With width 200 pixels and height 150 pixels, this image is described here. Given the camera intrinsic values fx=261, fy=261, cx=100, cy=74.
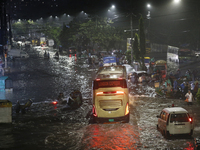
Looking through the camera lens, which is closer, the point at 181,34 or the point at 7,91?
the point at 7,91

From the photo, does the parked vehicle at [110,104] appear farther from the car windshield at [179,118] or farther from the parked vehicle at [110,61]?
the parked vehicle at [110,61]

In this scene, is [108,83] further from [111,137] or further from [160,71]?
[160,71]

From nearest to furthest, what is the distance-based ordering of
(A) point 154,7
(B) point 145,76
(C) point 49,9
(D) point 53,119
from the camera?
1. (D) point 53,119
2. (B) point 145,76
3. (A) point 154,7
4. (C) point 49,9

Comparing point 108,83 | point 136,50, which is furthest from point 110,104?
point 136,50

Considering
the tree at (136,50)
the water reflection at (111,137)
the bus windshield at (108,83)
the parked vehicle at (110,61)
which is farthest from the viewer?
the tree at (136,50)

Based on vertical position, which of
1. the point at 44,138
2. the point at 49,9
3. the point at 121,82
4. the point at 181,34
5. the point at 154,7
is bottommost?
the point at 44,138

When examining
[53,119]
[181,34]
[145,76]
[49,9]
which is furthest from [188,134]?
[49,9]

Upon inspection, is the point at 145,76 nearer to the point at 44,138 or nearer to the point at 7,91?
the point at 7,91

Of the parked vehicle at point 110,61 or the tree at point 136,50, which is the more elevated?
the tree at point 136,50

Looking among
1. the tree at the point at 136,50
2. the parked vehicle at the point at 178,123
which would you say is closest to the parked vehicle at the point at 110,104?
the parked vehicle at the point at 178,123

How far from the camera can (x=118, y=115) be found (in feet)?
45.1

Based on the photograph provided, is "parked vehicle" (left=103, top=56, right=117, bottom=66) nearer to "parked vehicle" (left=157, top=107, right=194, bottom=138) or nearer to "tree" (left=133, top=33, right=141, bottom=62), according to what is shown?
"tree" (left=133, top=33, right=141, bottom=62)

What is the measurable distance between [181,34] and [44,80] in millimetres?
39148

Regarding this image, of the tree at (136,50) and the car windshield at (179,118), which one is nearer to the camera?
the car windshield at (179,118)
